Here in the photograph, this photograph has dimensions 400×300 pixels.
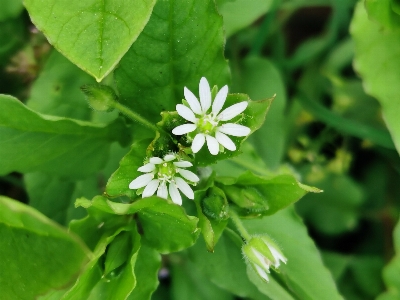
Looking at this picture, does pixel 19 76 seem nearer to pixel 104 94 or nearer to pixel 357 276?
pixel 104 94

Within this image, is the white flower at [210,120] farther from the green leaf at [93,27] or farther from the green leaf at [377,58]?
the green leaf at [377,58]

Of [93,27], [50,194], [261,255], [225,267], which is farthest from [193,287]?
[93,27]

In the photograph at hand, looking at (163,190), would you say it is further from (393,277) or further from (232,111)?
(393,277)

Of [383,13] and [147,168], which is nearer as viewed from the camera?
[147,168]

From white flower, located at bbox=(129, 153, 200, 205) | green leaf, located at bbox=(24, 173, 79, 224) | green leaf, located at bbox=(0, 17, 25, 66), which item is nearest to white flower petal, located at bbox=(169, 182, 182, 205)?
white flower, located at bbox=(129, 153, 200, 205)

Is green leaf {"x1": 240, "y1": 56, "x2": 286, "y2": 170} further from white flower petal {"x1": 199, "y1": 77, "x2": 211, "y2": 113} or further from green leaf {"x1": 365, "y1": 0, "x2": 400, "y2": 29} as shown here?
white flower petal {"x1": 199, "y1": 77, "x2": 211, "y2": 113}

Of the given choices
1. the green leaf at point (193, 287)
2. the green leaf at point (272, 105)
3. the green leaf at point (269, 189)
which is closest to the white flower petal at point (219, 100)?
the green leaf at point (269, 189)
